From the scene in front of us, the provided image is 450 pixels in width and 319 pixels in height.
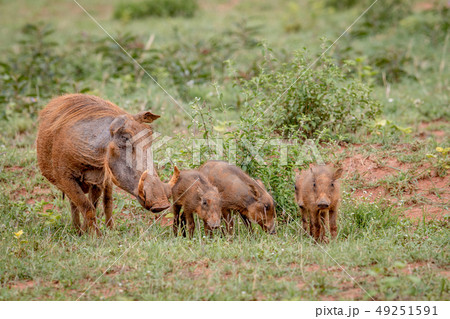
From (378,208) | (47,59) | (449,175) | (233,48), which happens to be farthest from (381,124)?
(47,59)

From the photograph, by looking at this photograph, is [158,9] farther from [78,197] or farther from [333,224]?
[333,224]

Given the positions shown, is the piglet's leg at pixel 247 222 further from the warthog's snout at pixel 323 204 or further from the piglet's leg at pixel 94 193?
the piglet's leg at pixel 94 193

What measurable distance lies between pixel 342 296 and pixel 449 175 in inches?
114

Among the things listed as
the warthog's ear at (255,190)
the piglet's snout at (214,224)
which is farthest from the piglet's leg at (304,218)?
the piglet's snout at (214,224)

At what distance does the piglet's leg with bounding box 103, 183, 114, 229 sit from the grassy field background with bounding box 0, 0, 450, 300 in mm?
108

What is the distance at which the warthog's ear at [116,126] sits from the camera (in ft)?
15.7

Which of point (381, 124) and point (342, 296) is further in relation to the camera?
point (381, 124)

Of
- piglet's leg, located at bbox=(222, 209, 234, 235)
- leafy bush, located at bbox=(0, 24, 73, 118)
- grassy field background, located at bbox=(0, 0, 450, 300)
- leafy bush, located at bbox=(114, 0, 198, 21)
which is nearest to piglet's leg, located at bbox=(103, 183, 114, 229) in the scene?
grassy field background, located at bbox=(0, 0, 450, 300)

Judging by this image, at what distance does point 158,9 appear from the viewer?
48.0 ft

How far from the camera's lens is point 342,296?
393 centimetres

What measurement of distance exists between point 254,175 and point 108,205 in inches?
58.0

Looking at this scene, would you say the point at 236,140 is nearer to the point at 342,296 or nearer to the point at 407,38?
the point at 342,296

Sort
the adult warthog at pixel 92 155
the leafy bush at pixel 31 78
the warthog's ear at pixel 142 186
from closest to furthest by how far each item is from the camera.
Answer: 1. the warthog's ear at pixel 142 186
2. the adult warthog at pixel 92 155
3. the leafy bush at pixel 31 78

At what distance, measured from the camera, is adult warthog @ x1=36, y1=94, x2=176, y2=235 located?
15.4 ft
